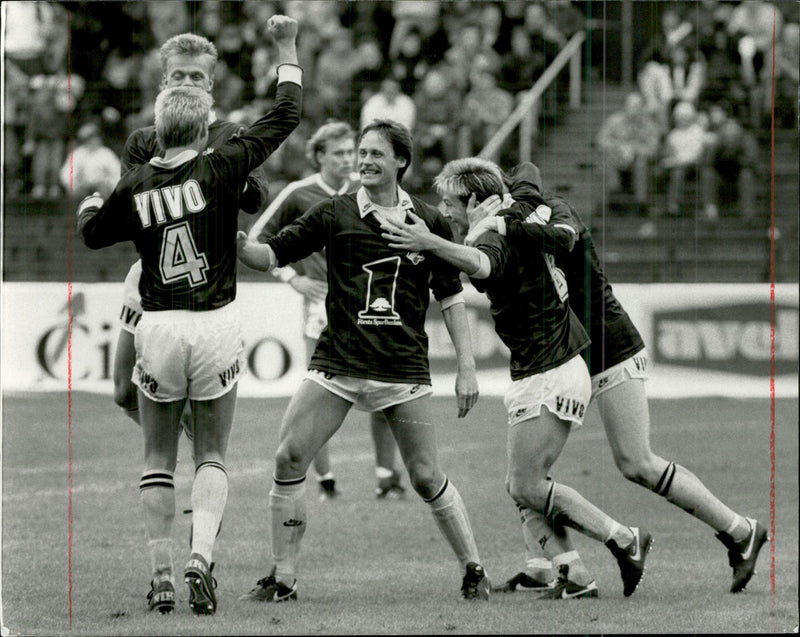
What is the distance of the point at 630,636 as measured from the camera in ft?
18.6

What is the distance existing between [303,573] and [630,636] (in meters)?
2.28

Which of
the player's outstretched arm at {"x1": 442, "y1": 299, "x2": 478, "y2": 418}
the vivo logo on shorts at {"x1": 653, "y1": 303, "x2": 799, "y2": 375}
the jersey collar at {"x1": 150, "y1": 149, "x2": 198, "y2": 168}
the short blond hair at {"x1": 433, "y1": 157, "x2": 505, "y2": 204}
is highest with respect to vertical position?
the jersey collar at {"x1": 150, "y1": 149, "x2": 198, "y2": 168}

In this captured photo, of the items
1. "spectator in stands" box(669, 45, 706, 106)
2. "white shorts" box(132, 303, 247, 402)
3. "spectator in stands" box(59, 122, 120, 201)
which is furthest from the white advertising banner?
"white shorts" box(132, 303, 247, 402)

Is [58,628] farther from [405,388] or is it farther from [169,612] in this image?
[405,388]

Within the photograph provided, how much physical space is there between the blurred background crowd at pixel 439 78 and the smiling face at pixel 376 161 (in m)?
11.4

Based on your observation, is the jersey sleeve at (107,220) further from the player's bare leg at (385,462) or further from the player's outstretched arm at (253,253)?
the player's bare leg at (385,462)

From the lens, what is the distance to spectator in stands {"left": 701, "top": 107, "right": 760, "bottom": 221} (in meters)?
18.5

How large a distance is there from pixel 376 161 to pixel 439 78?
1305 cm

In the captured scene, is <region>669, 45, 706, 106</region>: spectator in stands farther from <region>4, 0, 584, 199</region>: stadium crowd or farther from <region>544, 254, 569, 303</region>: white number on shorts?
<region>544, 254, 569, 303</region>: white number on shorts

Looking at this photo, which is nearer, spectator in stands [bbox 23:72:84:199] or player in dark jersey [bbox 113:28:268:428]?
player in dark jersey [bbox 113:28:268:428]

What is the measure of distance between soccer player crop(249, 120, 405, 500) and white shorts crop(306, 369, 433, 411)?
3118 millimetres

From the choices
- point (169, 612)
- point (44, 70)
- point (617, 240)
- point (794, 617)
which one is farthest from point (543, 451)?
point (44, 70)

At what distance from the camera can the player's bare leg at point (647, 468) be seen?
6.73m

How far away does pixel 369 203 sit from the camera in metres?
6.39
